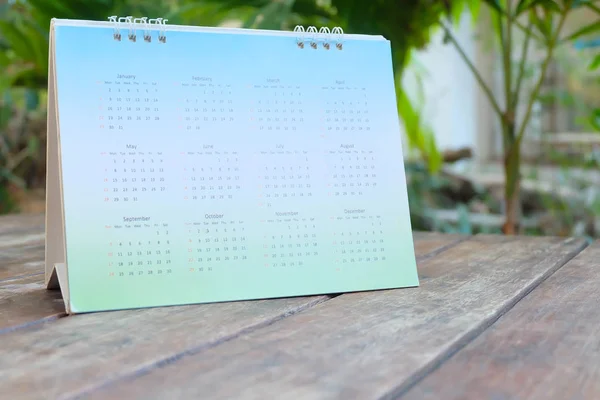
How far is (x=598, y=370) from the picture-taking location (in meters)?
0.41

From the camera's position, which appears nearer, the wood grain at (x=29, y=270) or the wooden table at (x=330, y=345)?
the wooden table at (x=330, y=345)

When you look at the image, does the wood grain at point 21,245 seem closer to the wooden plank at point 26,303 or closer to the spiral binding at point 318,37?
the wooden plank at point 26,303

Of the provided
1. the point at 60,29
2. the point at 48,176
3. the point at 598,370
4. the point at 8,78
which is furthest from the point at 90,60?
the point at 8,78

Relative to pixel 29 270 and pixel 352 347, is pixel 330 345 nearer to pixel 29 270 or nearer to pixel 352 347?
pixel 352 347

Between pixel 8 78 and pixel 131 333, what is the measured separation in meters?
1.35

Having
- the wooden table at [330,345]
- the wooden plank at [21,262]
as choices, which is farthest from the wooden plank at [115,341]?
the wooden plank at [21,262]

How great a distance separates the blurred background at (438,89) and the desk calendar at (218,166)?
65 cm

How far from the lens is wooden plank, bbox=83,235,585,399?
1.25 feet

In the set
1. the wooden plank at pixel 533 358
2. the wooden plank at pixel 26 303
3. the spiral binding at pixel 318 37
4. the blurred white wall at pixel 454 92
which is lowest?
the wooden plank at pixel 533 358

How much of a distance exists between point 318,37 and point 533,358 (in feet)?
1.32

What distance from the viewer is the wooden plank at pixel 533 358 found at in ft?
1.23

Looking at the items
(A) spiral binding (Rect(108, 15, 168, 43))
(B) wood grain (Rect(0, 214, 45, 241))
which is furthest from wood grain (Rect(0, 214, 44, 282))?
(A) spiral binding (Rect(108, 15, 168, 43))

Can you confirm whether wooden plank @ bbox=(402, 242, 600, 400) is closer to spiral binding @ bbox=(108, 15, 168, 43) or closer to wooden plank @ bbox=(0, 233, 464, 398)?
wooden plank @ bbox=(0, 233, 464, 398)

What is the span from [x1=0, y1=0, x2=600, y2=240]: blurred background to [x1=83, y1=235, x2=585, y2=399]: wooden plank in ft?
2.43
